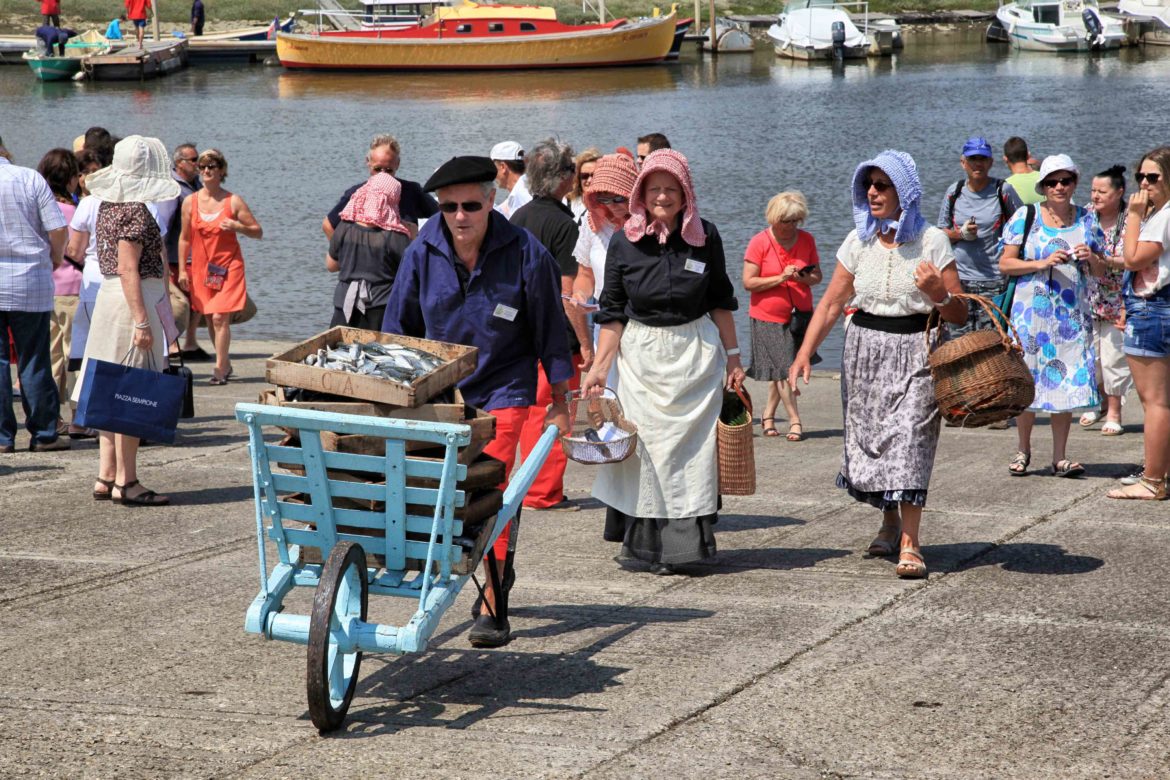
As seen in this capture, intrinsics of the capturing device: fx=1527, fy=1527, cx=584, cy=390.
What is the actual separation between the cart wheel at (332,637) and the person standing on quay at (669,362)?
2.06 metres

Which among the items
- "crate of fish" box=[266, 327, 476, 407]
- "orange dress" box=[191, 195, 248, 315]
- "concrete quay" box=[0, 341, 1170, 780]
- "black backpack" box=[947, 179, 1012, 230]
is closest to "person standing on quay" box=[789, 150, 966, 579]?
"concrete quay" box=[0, 341, 1170, 780]

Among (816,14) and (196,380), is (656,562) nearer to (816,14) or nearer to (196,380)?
(196,380)

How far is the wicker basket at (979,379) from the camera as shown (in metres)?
6.27

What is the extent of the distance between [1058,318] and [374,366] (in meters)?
5.03

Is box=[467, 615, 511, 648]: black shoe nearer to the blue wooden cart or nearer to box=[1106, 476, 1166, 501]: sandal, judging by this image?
the blue wooden cart

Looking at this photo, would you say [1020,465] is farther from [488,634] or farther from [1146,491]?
[488,634]

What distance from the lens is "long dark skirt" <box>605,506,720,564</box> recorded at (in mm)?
6656

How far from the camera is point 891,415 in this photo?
21.7 ft

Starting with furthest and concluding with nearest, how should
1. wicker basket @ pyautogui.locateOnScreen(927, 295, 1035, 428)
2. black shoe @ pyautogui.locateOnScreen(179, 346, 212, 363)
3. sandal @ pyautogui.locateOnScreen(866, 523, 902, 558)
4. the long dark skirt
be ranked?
black shoe @ pyautogui.locateOnScreen(179, 346, 212, 363) → sandal @ pyautogui.locateOnScreen(866, 523, 902, 558) → the long dark skirt → wicker basket @ pyautogui.locateOnScreen(927, 295, 1035, 428)

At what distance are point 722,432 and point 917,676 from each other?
183 centimetres

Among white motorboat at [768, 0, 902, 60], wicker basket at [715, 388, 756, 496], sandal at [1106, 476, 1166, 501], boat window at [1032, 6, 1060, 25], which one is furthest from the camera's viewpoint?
boat window at [1032, 6, 1060, 25]

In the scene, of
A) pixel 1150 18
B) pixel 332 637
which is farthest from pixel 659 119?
pixel 332 637

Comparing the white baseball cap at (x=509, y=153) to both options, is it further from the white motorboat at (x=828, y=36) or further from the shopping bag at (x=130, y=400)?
the white motorboat at (x=828, y=36)

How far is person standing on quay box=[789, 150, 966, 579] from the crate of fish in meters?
2.11
